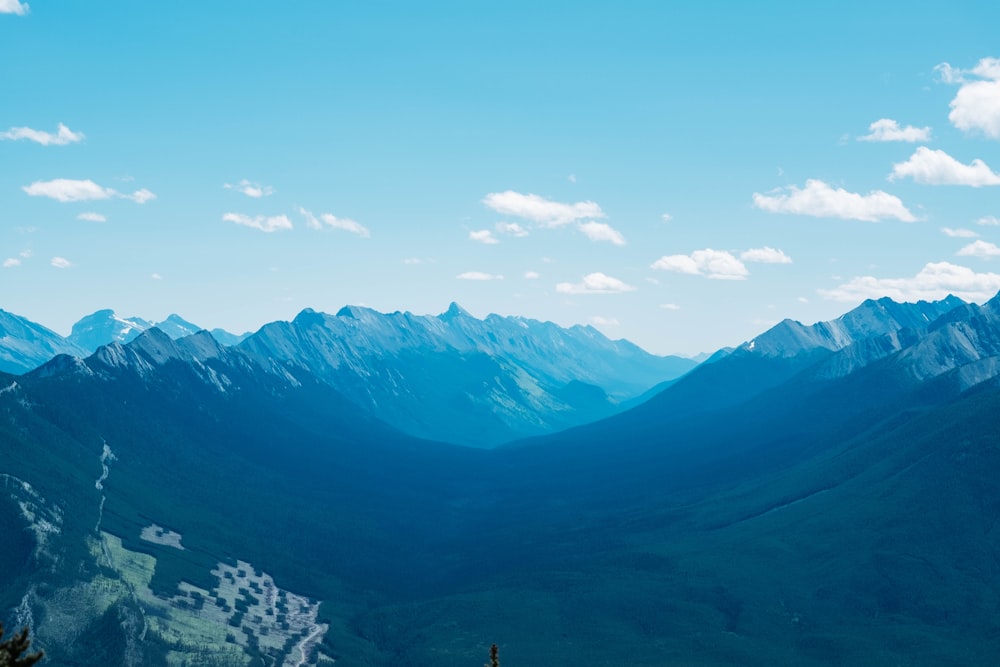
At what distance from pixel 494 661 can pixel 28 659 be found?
91.2ft

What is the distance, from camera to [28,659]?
57250mm

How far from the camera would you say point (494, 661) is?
181 feet
